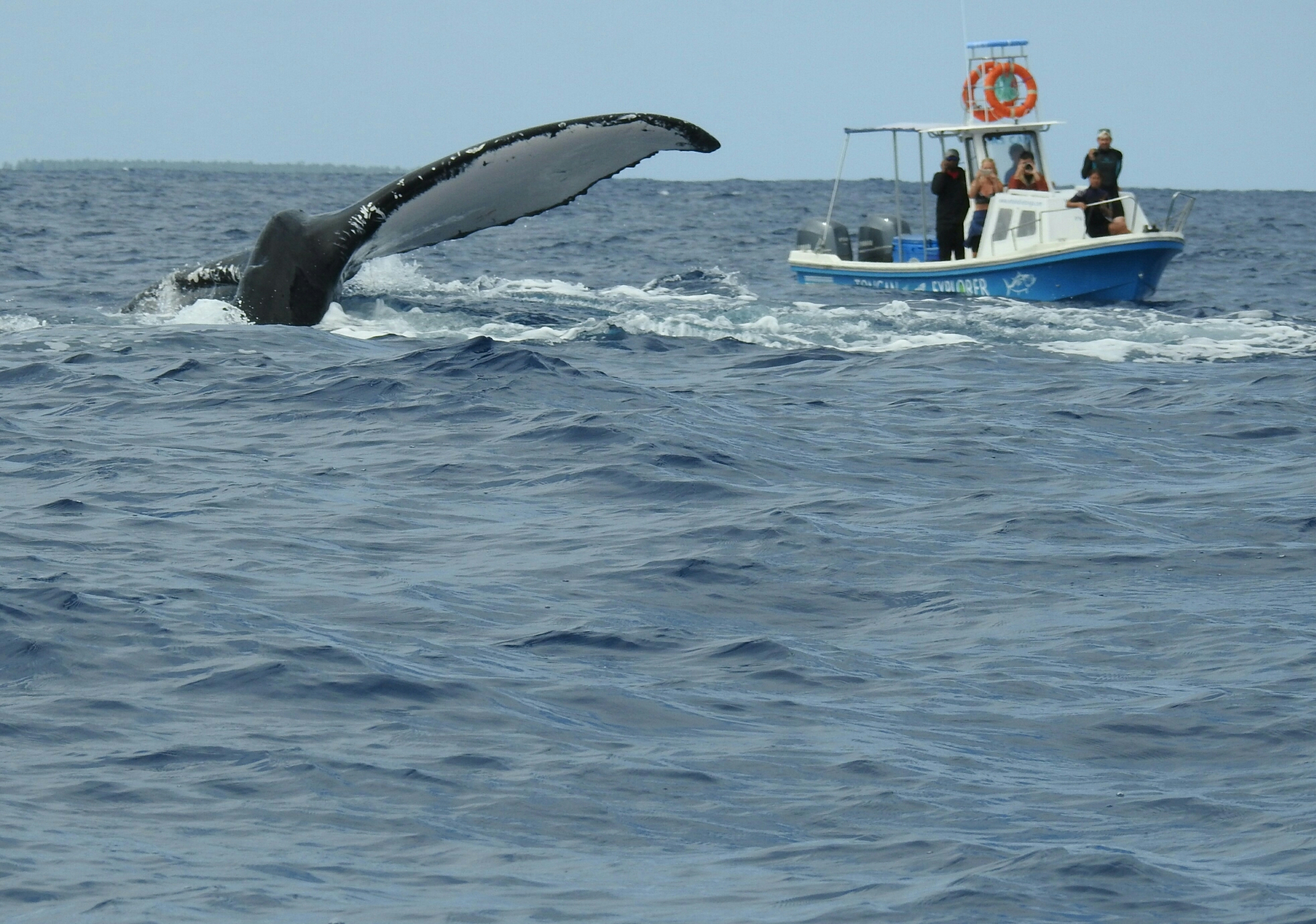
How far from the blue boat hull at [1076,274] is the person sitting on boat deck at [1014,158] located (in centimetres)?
299

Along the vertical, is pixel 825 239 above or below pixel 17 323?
above

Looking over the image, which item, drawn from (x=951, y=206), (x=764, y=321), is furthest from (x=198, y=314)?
(x=951, y=206)

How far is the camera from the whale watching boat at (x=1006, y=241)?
64.8 feet

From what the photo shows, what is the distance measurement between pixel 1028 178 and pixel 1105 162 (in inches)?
46.0

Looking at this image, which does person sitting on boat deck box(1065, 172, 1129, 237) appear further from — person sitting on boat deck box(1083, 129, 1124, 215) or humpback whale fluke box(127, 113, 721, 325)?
humpback whale fluke box(127, 113, 721, 325)

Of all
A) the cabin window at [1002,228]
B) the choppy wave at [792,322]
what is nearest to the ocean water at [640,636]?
the choppy wave at [792,322]

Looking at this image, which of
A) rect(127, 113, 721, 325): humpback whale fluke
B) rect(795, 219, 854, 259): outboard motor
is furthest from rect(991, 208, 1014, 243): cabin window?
rect(127, 113, 721, 325): humpback whale fluke

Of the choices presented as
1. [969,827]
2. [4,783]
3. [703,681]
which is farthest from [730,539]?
[4,783]

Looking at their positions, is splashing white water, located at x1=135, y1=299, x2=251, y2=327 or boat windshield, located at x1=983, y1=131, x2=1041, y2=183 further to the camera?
boat windshield, located at x1=983, y1=131, x2=1041, y2=183

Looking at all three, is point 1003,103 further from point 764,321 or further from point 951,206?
point 764,321

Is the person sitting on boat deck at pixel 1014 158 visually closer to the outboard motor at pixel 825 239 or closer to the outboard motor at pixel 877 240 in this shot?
the outboard motor at pixel 877 240

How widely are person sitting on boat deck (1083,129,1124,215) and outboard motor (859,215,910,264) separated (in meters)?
3.80

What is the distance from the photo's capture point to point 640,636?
5.99 metres

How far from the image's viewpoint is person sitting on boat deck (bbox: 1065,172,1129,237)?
20531 millimetres
